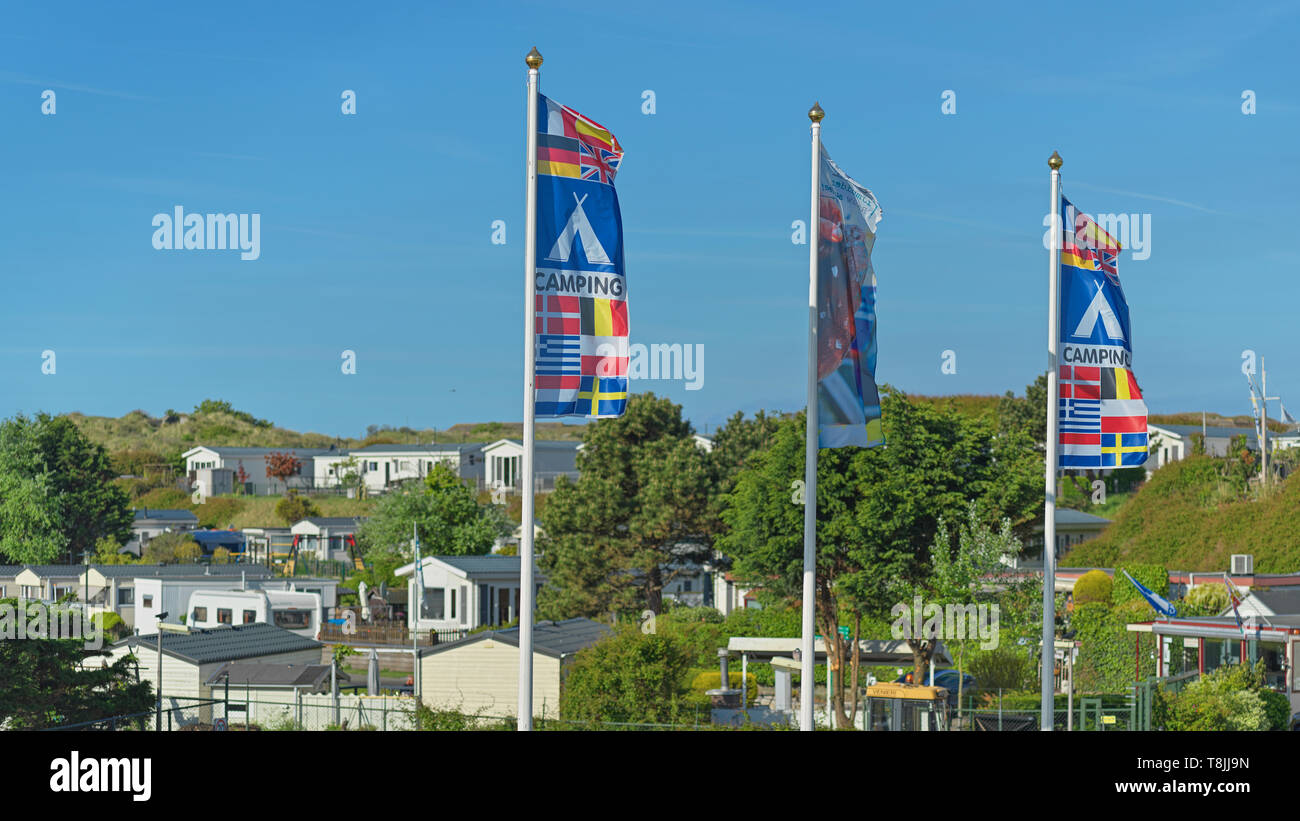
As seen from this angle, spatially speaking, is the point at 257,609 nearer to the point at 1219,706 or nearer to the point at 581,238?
the point at 1219,706

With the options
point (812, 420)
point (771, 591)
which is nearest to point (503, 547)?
point (771, 591)

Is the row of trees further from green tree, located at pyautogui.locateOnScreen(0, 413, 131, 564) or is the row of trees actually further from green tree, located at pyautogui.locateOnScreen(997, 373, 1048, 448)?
green tree, located at pyautogui.locateOnScreen(0, 413, 131, 564)

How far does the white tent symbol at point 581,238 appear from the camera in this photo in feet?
49.8

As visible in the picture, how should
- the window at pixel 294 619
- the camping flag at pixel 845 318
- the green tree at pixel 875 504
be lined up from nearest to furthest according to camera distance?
the camping flag at pixel 845 318
the green tree at pixel 875 504
the window at pixel 294 619

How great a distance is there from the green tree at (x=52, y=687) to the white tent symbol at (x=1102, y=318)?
67.1ft

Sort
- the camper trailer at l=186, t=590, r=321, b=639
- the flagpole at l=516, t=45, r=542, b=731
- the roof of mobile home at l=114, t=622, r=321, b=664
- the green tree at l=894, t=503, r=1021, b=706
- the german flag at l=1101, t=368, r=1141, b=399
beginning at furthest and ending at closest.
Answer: the camper trailer at l=186, t=590, r=321, b=639 → the roof of mobile home at l=114, t=622, r=321, b=664 → the green tree at l=894, t=503, r=1021, b=706 → the german flag at l=1101, t=368, r=1141, b=399 → the flagpole at l=516, t=45, r=542, b=731

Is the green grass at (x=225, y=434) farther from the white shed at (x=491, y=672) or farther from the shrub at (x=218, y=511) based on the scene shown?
the white shed at (x=491, y=672)

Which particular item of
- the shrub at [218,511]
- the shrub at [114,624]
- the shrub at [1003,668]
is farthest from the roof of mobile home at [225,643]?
the shrub at [218,511]

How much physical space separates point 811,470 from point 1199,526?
40.0m

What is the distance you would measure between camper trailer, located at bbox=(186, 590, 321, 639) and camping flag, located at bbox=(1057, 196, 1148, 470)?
3659cm

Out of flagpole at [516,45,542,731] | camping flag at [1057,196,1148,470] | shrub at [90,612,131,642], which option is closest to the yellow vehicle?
camping flag at [1057,196,1148,470]

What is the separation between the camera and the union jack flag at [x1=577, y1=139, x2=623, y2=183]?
50.9ft
